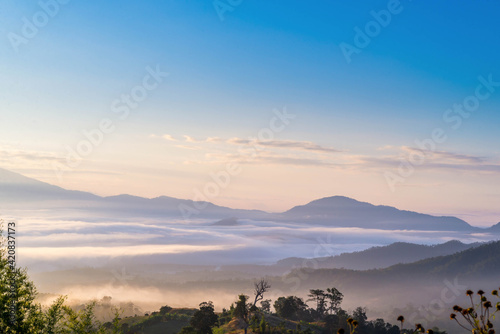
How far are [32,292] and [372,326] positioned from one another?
3405 inches

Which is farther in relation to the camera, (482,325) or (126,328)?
(126,328)

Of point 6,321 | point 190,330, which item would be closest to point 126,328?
point 190,330

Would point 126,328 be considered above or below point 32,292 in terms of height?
below

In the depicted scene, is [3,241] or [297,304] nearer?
[3,241]

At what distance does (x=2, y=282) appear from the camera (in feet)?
122

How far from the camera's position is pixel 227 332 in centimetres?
8438

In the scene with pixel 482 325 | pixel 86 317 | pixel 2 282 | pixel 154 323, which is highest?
pixel 482 325

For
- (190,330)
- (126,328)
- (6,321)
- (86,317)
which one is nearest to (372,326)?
(190,330)

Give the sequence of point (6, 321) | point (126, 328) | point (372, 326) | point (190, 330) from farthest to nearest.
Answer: point (372, 326) → point (126, 328) → point (190, 330) → point (6, 321)

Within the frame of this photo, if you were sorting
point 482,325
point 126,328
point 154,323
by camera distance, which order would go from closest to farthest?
point 482,325
point 126,328
point 154,323

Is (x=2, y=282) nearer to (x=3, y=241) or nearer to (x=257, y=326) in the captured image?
(x=3, y=241)

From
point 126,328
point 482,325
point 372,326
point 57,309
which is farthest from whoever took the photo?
point 372,326

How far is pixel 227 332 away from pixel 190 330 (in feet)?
28.2

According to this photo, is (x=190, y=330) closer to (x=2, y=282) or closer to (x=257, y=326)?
(x=257, y=326)
